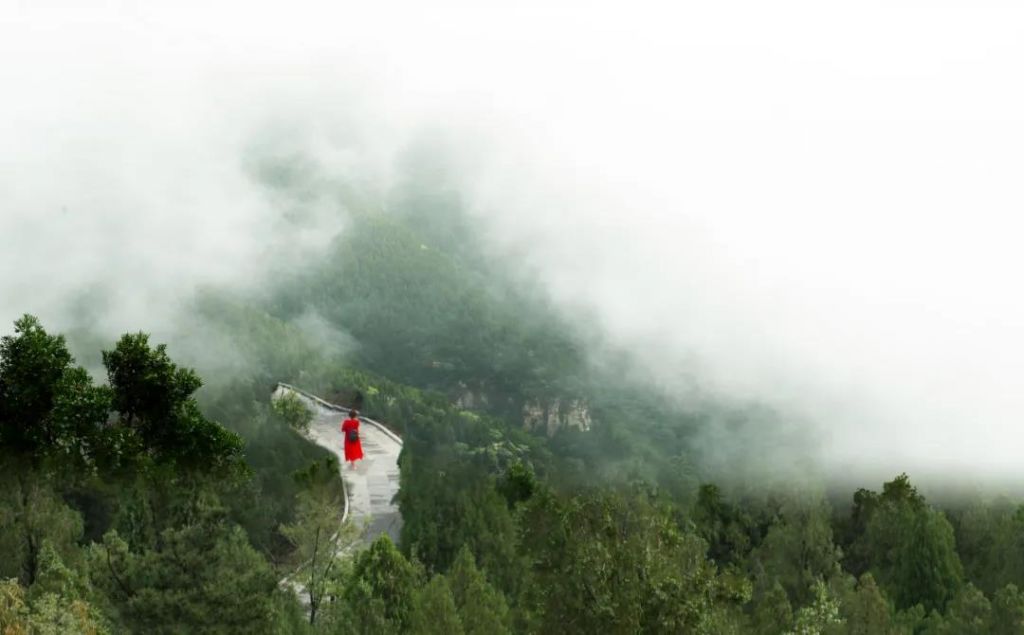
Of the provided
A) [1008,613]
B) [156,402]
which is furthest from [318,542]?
[1008,613]

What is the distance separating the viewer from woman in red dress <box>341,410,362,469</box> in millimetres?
67875

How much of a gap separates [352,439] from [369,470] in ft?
22.0

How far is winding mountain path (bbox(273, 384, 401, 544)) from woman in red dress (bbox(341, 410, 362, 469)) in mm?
1151

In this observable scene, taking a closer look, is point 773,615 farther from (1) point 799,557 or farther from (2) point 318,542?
(2) point 318,542

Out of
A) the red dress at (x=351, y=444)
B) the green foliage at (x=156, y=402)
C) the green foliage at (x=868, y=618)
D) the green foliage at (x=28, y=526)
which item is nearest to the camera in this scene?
the green foliage at (x=156, y=402)

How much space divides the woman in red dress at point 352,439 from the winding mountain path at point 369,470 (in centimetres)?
115

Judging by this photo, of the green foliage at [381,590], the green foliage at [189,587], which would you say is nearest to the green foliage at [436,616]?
the green foliage at [381,590]

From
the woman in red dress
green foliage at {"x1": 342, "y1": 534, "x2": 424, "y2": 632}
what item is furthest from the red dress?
green foliage at {"x1": 342, "y1": 534, "x2": 424, "y2": 632}

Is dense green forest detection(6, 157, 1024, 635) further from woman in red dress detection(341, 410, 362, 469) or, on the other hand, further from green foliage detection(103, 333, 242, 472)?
woman in red dress detection(341, 410, 362, 469)

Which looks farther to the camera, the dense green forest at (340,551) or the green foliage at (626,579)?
the dense green forest at (340,551)

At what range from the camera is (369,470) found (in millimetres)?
76438

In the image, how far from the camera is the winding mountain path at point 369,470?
216ft

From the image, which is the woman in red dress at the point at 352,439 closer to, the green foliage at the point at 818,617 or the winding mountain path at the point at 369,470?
Answer: the winding mountain path at the point at 369,470

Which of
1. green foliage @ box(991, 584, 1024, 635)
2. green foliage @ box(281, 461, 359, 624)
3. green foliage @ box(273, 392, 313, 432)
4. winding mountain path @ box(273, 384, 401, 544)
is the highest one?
green foliage @ box(273, 392, 313, 432)
